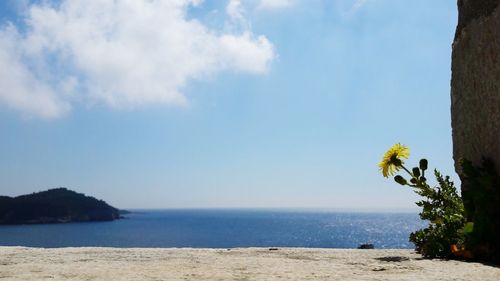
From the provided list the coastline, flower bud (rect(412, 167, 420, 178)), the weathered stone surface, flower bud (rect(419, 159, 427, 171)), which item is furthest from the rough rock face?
the coastline

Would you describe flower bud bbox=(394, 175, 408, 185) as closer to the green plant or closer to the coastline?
the green plant

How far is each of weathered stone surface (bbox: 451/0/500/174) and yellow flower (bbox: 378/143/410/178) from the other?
102 cm

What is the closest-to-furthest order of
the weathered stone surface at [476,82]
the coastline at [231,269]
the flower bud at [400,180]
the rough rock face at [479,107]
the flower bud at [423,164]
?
1. the coastline at [231,269]
2. the rough rock face at [479,107]
3. the weathered stone surface at [476,82]
4. the flower bud at [423,164]
5. the flower bud at [400,180]

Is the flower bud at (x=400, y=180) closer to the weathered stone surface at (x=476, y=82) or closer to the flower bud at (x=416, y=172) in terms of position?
the flower bud at (x=416, y=172)

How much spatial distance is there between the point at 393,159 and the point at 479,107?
6.72ft

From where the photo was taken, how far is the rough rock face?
20.6 feet

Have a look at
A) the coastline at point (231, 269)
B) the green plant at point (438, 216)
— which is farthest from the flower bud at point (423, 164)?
the coastline at point (231, 269)

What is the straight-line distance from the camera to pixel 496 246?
241 inches

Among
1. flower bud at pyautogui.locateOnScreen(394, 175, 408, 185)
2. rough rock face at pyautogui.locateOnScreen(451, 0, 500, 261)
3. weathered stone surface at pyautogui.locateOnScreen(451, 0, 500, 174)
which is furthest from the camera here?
flower bud at pyautogui.locateOnScreen(394, 175, 408, 185)

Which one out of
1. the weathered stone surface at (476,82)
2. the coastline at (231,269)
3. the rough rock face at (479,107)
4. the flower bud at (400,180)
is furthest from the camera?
the flower bud at (400,180)

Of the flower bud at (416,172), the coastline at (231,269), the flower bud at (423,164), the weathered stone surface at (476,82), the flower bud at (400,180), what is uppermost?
the weathered stone surface at (476,82)

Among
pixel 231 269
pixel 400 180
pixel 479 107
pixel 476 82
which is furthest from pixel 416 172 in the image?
pixel 231 269

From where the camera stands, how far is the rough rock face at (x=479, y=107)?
628 centimetres

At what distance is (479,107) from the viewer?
22.1ft
